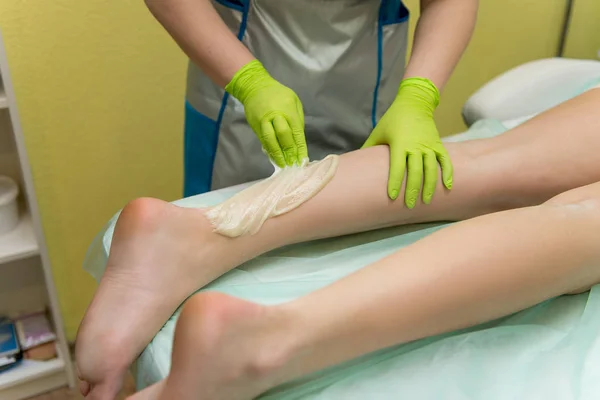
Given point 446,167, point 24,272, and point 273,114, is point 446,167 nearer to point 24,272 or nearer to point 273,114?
point 273,114

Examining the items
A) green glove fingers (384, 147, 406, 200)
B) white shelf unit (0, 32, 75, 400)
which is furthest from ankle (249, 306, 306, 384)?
white shelf unit (0, 32, 75, 400)


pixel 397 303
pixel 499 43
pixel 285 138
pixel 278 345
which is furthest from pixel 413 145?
→ pixel 499 43

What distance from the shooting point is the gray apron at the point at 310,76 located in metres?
1.02

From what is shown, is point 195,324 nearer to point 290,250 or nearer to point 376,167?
point 290,250

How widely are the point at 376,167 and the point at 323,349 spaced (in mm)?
338

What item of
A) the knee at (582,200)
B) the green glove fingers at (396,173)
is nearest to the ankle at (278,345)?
the green glove fingers at (396,173)

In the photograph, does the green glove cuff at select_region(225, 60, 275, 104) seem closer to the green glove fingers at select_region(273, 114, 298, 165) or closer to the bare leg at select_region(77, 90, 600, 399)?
the green glove fingers at select_region(273, 114, 298, 165)

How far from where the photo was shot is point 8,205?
4.33ft

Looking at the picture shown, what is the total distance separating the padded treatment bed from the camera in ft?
2.12

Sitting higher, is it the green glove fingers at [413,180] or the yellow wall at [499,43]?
the yellow wall at [499,43]

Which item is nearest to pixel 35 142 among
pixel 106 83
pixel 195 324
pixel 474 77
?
pixel 106 83

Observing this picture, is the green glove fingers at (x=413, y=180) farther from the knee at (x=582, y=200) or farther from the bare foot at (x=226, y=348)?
the bare foot at (x=226, y=348)

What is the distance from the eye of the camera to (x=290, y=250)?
0.86 metres

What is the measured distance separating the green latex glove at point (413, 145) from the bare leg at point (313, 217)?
0.9 inches
